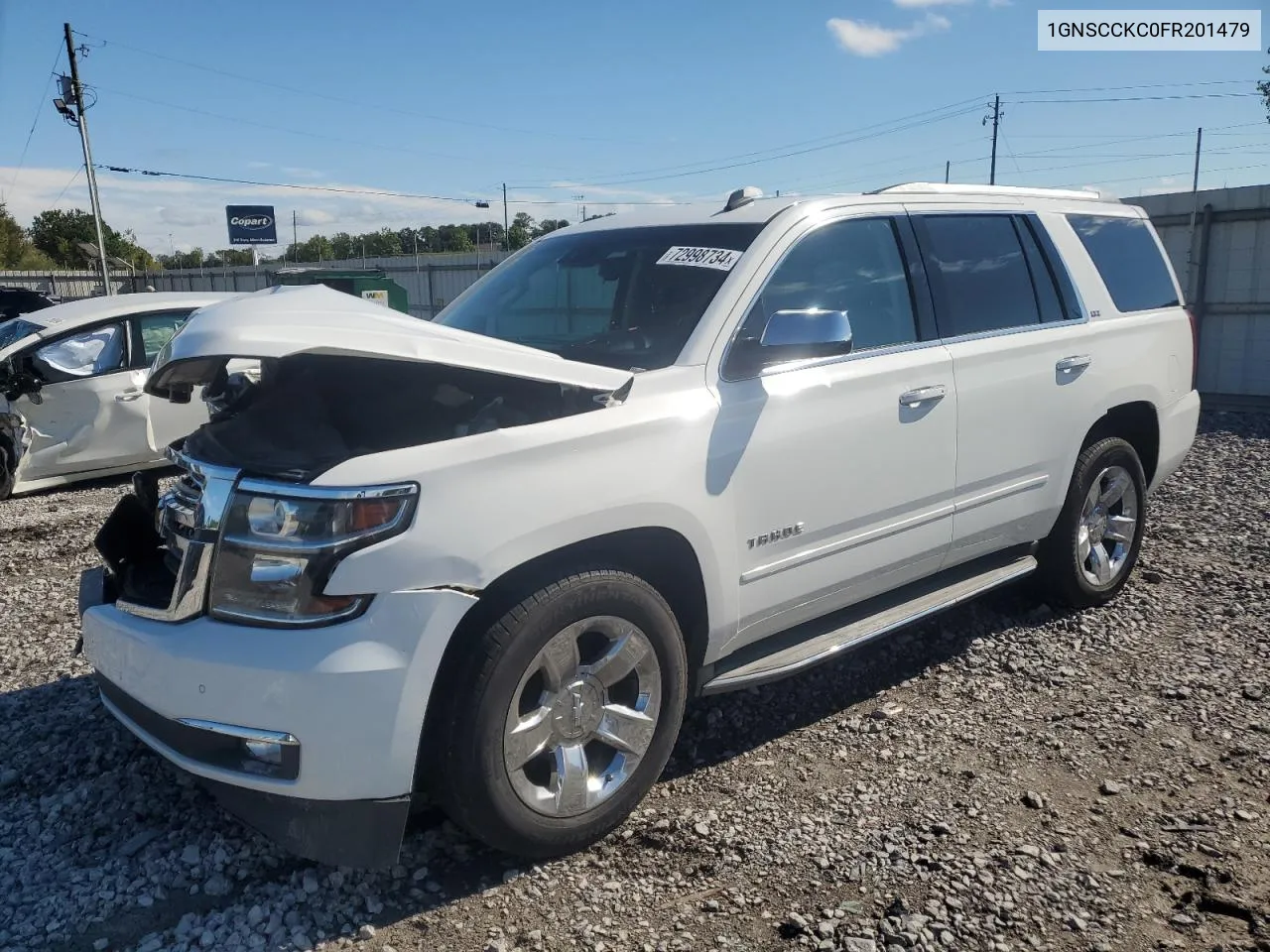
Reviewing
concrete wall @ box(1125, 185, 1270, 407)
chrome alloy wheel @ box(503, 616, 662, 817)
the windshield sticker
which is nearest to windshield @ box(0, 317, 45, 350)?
the windshield sticker

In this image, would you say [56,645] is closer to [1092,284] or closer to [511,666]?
[511,666]

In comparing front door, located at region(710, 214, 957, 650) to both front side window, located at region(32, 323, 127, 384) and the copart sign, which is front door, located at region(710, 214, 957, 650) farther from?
the copart sign

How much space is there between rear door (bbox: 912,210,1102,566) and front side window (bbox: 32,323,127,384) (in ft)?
23.0

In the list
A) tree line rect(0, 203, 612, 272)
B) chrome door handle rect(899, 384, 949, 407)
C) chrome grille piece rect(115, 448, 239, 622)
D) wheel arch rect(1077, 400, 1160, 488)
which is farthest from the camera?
tree line rect(0, 203, 612, 272)

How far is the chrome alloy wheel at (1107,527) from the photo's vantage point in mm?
4879

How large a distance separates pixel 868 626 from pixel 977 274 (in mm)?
1669

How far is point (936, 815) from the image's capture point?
3.16 meters

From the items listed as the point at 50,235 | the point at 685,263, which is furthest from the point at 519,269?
the point at 50,235

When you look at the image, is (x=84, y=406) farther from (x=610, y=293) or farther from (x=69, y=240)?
(x=69, y=240)

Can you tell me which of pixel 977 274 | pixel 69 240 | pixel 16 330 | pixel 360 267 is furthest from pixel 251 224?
pixel 69 240

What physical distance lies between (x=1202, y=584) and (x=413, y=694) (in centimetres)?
467

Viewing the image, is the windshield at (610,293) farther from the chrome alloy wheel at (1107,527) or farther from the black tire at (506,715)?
the chrome alloy wheel at (1107,527)

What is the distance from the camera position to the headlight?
243 centimetres

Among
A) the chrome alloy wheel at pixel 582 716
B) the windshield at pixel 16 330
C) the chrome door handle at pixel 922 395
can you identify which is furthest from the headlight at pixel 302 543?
the windshield at pixel 16 330
